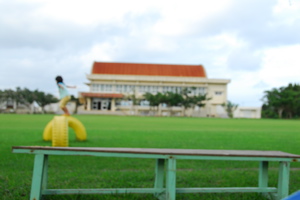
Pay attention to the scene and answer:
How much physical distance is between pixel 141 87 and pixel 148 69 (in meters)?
5.06

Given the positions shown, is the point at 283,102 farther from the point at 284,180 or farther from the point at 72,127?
the point at 284,180

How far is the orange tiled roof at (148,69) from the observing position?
6900cm

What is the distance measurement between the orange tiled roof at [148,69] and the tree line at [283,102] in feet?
49.8

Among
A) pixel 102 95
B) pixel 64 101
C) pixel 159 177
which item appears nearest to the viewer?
pixel 159 177

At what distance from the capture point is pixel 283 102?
64.2 m

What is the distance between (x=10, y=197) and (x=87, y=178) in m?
1.32

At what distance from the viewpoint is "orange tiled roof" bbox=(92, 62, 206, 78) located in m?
69.0

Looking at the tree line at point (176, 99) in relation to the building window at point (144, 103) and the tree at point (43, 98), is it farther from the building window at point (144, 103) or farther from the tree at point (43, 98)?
the tree at point (43, 98)

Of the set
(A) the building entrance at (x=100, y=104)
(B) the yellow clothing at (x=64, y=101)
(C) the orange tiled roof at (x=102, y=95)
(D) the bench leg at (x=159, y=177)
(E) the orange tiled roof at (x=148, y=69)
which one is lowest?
(D) the bench leg at (x=159, y=177)

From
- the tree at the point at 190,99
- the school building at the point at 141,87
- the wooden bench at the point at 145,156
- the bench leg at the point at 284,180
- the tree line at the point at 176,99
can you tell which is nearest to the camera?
the wooden bench at the point at 145,156

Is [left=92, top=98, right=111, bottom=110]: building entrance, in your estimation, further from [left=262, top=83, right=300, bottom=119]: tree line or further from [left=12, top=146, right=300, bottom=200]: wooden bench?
[left=12, top=146, right=300, bottom=200]: wooden bench

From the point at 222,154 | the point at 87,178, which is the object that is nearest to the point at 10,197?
the point at 87,178

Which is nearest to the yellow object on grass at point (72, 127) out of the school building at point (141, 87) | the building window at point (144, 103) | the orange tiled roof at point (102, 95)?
the school building at point (141, 87)

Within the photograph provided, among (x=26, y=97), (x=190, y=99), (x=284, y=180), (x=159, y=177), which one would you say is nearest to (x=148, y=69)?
(x=190, y=99)
